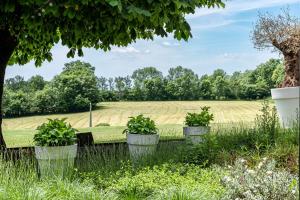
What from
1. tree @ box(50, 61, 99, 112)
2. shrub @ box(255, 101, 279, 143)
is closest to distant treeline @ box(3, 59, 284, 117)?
tree @ box(50, 61, 99, 112)

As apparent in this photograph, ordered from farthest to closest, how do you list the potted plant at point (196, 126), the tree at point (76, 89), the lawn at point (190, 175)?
the tree at point (76, 89) < the potted plant at point (196, 126) < the lawn at point (190, 175)

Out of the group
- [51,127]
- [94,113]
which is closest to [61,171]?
[51,127]

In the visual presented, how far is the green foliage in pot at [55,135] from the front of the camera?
7.03m

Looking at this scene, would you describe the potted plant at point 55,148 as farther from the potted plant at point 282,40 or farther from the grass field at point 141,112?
the grass field at point 141,112

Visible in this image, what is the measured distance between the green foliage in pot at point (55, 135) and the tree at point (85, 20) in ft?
5.56

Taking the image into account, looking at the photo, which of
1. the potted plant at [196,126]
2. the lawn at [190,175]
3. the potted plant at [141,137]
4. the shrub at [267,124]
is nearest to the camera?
the lawn at [190,175]

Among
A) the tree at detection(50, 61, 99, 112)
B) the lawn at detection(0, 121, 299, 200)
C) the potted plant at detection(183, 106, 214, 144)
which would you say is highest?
the tree at detection(50, 61, 99, 112)

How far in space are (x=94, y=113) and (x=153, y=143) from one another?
71.8 ft

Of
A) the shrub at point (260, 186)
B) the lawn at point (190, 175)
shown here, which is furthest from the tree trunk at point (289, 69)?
the shrub at point (260, 186)

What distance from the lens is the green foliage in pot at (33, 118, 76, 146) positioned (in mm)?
7027

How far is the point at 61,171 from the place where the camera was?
20.3 feet

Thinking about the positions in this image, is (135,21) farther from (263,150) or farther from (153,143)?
(263,150)

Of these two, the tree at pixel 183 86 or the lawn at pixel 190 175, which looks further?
the tree at pixel 183 86

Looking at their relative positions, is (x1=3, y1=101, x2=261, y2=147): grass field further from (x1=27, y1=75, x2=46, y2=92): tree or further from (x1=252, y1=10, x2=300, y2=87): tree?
(x1=252, y1=10, x2=300, y2=87): tree
